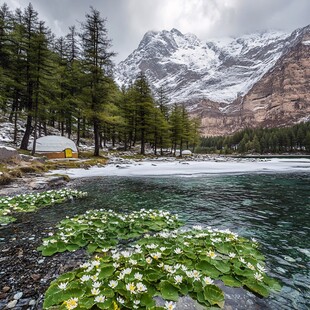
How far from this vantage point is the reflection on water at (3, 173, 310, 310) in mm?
4340

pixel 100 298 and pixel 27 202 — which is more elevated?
pixel 100 298

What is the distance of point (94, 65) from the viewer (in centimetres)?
3055

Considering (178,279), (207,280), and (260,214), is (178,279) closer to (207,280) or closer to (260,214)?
(207,280)

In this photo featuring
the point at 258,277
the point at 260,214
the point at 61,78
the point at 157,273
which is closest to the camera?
Result: the point at 157,273

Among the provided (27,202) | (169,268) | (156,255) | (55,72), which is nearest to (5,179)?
(27,202)

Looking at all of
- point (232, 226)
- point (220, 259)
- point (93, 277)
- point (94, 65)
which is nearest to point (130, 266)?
point (93, 277)

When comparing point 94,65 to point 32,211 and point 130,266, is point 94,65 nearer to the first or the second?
point 32,211

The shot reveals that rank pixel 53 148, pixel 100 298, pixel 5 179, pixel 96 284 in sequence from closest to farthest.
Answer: pixel 100 298 < pixel 96 284 < pixel 5 179 < pixel 53 148

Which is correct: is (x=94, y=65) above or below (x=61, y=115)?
above

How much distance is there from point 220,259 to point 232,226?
3.20m

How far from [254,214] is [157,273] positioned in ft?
20.9

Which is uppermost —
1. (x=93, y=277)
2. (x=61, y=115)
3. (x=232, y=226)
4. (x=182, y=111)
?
(x=182, y=111)

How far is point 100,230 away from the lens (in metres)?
5.83

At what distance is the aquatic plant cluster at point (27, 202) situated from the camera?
7.56 meters
